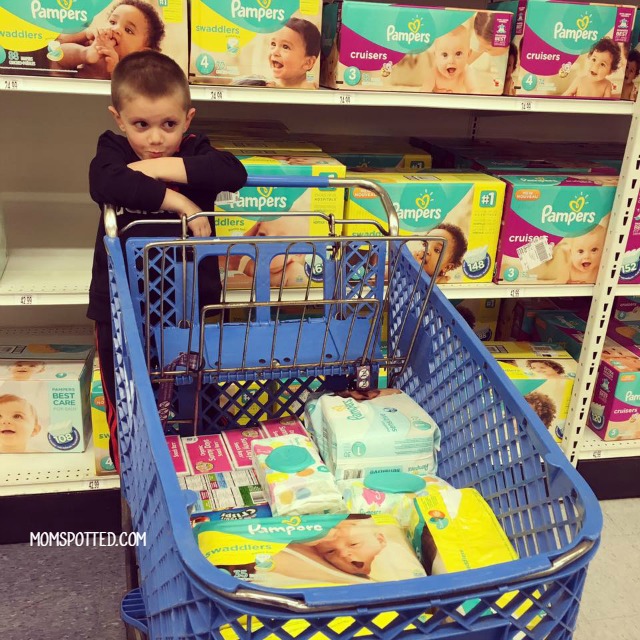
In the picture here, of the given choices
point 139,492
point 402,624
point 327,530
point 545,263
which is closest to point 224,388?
point 139,492

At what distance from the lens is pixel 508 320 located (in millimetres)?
2424

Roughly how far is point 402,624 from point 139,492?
1.47 ft

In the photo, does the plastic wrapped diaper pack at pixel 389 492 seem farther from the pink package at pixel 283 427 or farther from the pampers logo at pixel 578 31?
the pampers logo at pixel 578 31

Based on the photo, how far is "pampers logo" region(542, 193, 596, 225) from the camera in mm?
1852

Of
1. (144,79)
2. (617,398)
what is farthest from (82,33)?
(617,398)

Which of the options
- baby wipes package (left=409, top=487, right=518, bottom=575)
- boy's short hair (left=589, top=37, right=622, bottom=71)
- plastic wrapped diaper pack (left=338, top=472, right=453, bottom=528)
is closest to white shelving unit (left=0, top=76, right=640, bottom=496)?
boy's short hair (left=589, top=37, right=622, bottom=71)

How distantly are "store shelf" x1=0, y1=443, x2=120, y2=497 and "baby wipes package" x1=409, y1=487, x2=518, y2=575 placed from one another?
1.16 meters

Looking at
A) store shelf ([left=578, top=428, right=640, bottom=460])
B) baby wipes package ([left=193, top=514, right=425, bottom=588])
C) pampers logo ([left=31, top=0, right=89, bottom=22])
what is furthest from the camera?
store shelf ([left=578, top=428, right=640, bottom=460])

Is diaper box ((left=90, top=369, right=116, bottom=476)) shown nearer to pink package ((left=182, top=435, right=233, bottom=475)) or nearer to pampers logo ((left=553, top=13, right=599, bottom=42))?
pink package ((left=182, top=435, right=233, bottom=475))

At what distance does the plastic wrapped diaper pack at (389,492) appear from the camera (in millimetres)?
1010

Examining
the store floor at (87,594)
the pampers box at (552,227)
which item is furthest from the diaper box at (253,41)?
the store floor at (87,594)

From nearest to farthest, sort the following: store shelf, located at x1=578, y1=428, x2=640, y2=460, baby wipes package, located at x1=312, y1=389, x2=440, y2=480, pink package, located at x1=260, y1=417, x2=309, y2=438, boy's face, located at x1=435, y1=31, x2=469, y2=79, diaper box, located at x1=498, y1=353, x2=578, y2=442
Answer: baby wipes package, located at x1=312, y1=389, x2=440, y2=480, pink package, located at x1=260, y1=417, x2=309, y2=438, boy's face, located at x1=435, y1=31, x2=469, y2=79, diaper box, located at x1=498, y1=353, x2=578, y2=442, store shelf, located at x1=578, y1=428, x2=640, y2=460

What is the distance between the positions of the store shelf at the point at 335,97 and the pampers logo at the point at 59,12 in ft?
0.40

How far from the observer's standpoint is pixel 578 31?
1.73 m
